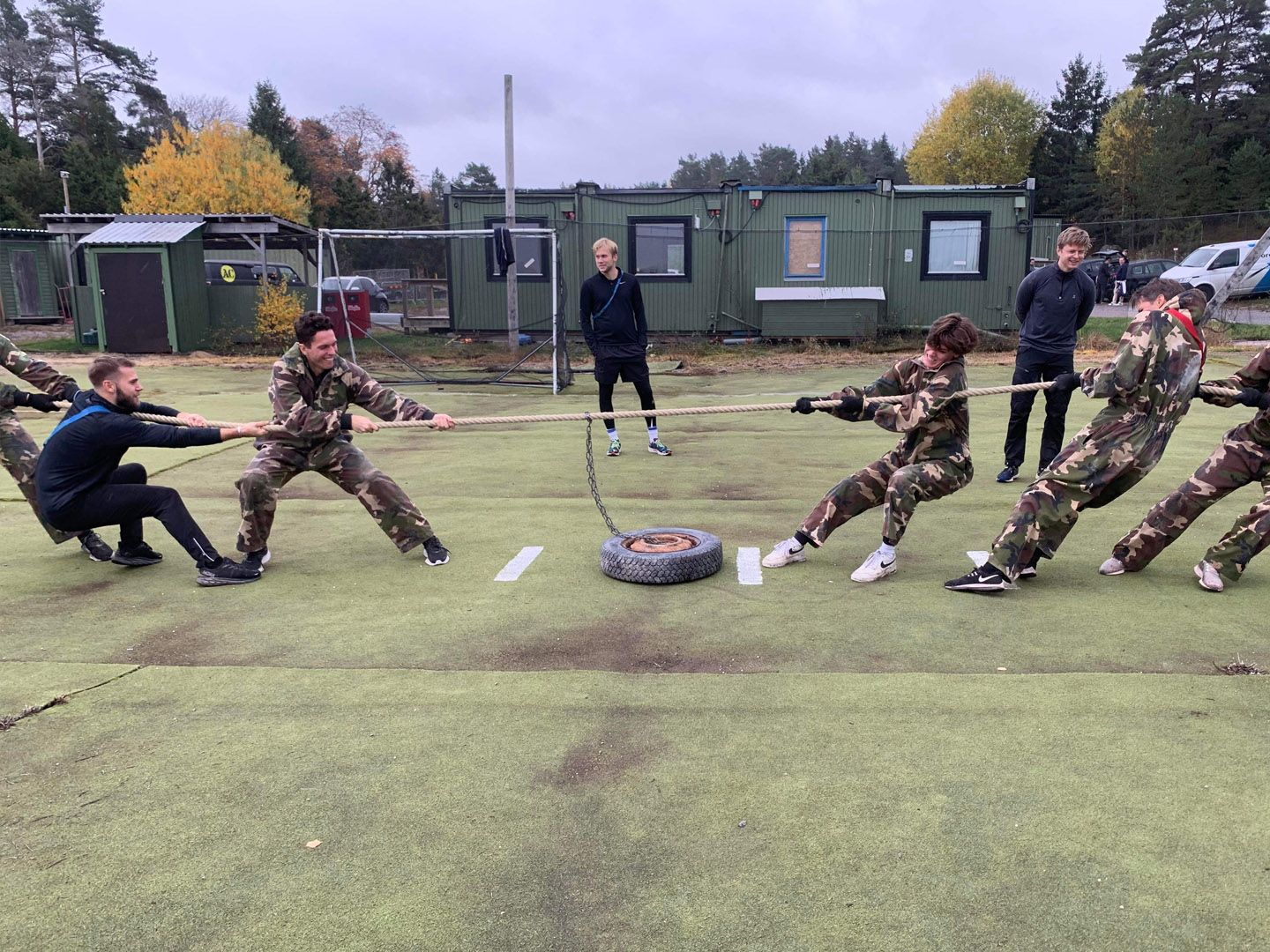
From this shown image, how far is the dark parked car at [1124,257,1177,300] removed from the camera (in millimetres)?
26234

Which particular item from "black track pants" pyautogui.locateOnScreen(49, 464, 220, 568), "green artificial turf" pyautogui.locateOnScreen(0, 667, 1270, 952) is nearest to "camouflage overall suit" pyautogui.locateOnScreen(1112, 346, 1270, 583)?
"green artificial turf" pyautogui.locateOnScreen(0, 667, 1270, 952)

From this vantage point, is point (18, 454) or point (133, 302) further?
point (133, 302)

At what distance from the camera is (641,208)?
18.6m

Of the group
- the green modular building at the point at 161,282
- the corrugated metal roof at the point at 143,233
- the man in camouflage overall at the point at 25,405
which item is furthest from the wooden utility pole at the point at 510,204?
the man in camouflage overall at the point at 25,405

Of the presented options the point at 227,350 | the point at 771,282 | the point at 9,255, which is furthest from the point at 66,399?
the point at 9,255

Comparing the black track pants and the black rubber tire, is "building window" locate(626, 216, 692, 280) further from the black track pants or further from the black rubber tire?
the black track pants

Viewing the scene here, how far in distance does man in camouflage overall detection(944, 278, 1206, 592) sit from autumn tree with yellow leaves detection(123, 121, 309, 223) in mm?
24249

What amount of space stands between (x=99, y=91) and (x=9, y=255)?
90.2ft

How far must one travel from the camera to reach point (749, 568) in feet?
Result: 16.3

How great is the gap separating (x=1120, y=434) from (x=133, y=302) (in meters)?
18.1

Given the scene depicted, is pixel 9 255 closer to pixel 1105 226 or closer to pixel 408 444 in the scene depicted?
pixel 408 444

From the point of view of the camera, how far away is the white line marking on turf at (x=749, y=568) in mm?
4750

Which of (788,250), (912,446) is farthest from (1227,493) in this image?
(788,250)

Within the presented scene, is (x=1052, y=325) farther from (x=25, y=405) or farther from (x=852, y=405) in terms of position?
(x=25, y=405)
